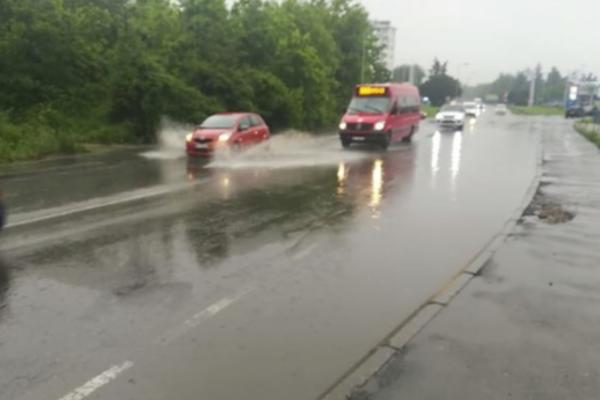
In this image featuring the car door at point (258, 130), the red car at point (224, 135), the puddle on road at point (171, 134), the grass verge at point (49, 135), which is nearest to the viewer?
the grass verge at point (49, 135)

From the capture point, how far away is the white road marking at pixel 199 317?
4922 mm

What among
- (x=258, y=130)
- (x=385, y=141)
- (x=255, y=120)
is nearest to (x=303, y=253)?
(x=258, y=130)

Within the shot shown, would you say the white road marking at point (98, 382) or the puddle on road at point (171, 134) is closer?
the white road marking at point (98, 382)

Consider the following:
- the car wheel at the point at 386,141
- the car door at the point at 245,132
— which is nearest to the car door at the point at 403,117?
the car wheel at the point at 386,141

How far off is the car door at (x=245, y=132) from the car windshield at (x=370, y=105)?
6.11m

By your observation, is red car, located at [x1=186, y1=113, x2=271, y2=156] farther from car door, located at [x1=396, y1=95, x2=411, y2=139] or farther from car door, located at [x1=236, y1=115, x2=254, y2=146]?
car door, located at [x1=396, y1=95, x2=411, y2=139]

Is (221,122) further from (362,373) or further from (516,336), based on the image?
(362,373)

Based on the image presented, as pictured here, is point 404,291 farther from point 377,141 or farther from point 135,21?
point 135,21

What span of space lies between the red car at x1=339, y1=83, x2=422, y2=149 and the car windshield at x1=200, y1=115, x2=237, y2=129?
18.9 ft

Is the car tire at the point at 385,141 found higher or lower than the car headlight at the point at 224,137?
lower

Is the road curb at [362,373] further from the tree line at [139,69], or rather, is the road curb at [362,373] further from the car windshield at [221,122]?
the tree line at [139,69]

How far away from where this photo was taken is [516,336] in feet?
16.6

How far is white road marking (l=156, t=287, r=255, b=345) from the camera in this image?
4.92m

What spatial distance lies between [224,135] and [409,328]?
47.7 ft
